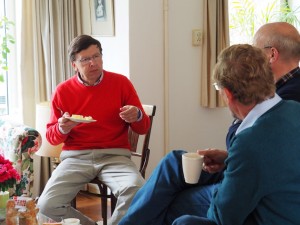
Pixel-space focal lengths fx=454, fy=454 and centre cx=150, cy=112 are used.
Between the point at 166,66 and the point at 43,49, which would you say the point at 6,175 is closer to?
the point at 43,49

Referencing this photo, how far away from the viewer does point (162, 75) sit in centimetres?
350

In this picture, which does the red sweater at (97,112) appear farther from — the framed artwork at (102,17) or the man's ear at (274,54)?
the man's ear at (274,54)

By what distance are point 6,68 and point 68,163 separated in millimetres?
1267

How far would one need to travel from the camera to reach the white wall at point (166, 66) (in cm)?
328

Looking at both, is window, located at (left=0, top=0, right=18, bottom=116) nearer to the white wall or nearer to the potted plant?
the white wall

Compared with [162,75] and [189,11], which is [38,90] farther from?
[189,11]

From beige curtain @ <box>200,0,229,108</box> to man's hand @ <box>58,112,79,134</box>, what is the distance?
1505 millimetres

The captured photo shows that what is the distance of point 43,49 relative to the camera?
11.3 ft

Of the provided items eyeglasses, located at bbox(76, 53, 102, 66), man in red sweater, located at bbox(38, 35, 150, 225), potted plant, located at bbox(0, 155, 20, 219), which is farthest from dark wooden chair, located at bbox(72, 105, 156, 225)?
potted plant, located at bbox(0, 155, 20, 219)

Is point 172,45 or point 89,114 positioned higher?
point 172,45

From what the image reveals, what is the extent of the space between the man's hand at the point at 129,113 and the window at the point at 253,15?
73.2 inches

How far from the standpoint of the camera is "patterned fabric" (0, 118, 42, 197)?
279 centimetres

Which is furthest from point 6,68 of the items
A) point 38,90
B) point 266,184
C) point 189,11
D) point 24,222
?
point 266,184

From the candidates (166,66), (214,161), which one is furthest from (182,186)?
(166,66)
